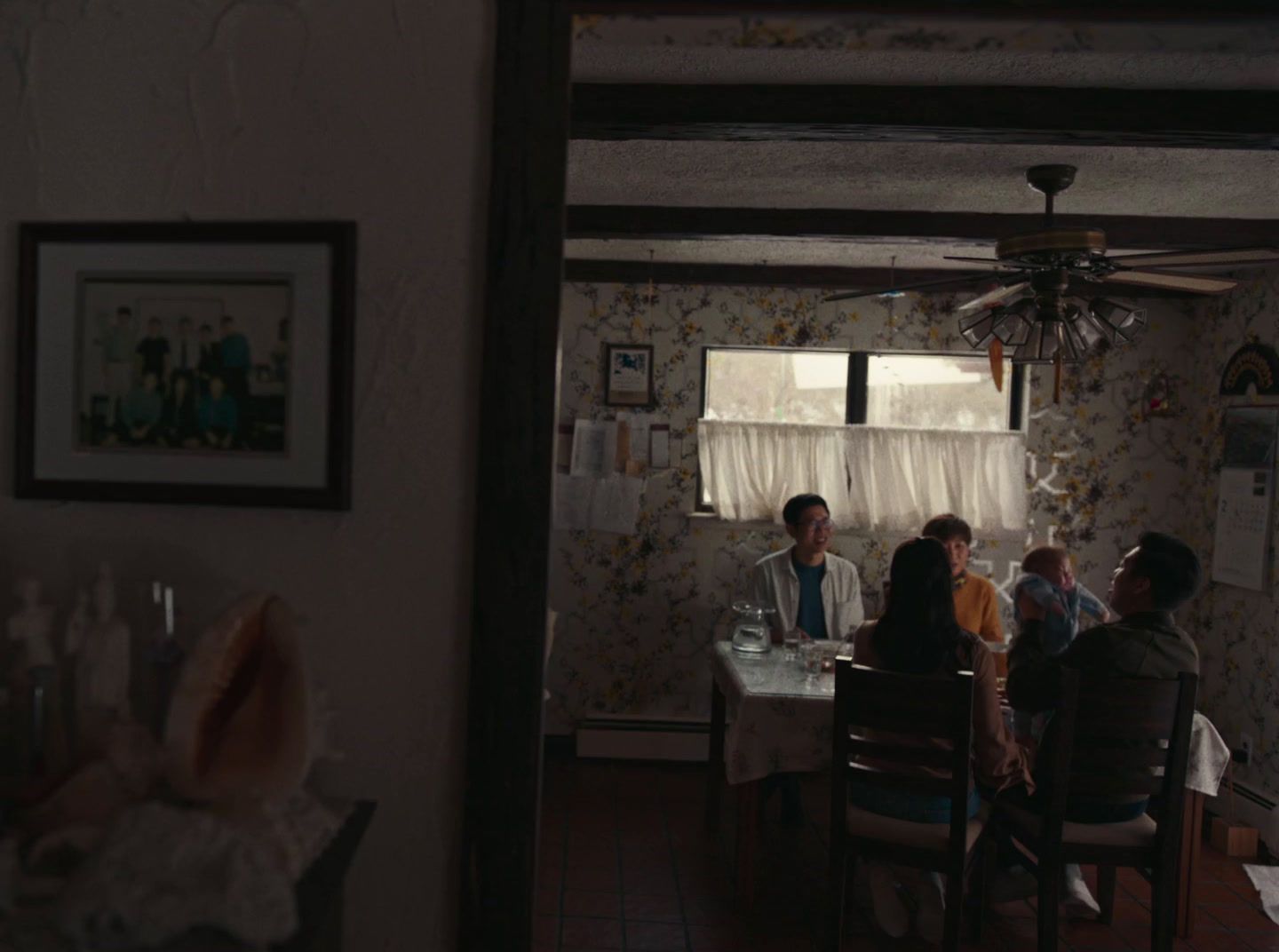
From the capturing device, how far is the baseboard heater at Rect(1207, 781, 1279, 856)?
160 inches

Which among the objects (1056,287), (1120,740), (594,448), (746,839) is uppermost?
(1056,287)

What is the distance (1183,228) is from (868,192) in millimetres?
1165

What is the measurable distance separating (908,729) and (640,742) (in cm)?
250

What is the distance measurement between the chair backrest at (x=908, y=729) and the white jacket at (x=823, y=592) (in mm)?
1580

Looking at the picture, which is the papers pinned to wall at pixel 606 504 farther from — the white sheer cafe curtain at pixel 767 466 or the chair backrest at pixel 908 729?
the chair backrest at pixel 908 729

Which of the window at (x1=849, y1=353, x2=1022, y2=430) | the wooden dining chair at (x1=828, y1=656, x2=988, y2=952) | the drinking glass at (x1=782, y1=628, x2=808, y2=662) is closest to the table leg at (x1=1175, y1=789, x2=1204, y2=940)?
the wooden dining chair at (x1=828, y1=656, x2=988, y2=952)

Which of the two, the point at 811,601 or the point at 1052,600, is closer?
the point at 1052,600

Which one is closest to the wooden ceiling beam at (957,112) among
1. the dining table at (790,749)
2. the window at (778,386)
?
the dining table at (790,749)

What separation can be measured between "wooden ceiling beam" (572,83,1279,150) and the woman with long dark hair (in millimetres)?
1077

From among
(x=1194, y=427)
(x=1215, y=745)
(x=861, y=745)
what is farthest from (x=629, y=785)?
(x=1194, y=427)

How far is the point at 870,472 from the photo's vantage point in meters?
5.09

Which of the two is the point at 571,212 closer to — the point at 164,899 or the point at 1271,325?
the point at 1271,325

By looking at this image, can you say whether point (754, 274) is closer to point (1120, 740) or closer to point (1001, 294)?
point (1001, 294)

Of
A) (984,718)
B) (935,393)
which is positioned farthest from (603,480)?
(984,718)
